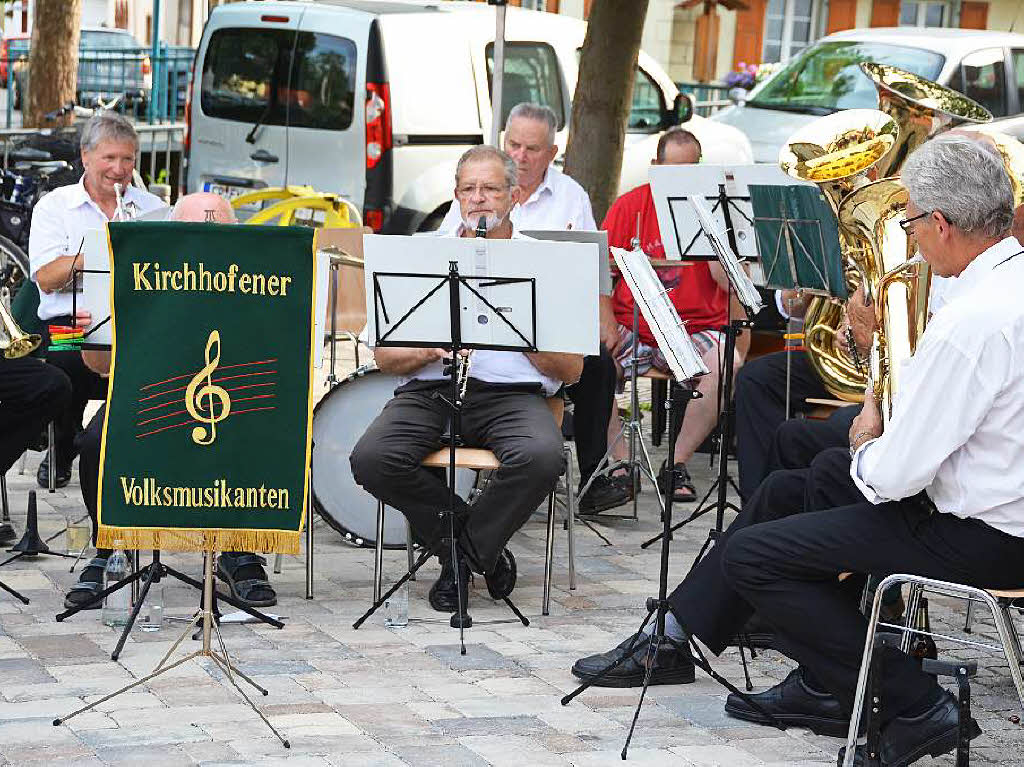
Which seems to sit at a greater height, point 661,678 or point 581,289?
point 581,289

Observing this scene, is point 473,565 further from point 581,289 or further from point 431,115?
point 431,115

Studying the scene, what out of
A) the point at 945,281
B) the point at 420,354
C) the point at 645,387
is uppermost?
the point at 945,281

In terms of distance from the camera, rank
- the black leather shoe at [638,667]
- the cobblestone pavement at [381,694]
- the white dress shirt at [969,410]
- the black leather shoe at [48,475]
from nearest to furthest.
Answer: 1. the white dress shirt at [969,410]
2. the cobblestone pavement at [381,694]
3. the black leather shoe at [638,667]
4. the black leather shoe at [48,475]

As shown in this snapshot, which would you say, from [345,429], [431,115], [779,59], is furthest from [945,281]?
[779,59]

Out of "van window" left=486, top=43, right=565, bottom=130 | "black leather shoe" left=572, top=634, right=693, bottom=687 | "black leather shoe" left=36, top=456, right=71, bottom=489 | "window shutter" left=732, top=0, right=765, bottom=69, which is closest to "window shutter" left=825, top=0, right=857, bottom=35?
"window shutter" left=732, top=0, right=765, bottom=69

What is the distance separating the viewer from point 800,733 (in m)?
4.39

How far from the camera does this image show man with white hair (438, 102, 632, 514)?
6691 millimetres

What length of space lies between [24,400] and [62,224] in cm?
77

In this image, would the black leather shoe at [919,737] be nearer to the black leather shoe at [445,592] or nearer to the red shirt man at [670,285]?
the black leather shoe at [445,592]

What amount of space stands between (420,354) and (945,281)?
1688mm

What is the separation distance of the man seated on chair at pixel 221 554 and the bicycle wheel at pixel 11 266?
344 cm

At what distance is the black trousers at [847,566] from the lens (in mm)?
3848

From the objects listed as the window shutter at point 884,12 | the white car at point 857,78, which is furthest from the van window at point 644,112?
the window shutter at point 884,12

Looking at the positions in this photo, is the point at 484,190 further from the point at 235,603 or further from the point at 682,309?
the point at 682,309
